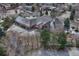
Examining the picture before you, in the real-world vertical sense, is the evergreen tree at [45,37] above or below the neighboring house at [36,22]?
below

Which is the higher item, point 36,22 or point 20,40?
→ point 36,22

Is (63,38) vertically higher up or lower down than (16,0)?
lower down

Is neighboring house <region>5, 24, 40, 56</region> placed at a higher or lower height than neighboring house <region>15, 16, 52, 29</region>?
lower

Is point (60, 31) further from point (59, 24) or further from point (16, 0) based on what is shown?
point (16, 0)

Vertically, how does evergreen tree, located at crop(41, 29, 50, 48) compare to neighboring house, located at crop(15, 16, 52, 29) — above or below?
below

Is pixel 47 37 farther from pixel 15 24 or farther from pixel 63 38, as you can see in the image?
pixel 15 24

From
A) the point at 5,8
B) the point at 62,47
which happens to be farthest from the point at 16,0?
the point at 62,47

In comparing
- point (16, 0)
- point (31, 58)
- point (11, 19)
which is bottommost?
point (31, 58)

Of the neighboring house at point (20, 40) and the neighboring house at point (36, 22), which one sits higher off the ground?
the neighboring house at point (36, 22)

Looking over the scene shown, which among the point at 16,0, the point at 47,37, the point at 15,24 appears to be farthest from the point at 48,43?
the point at 16,0
